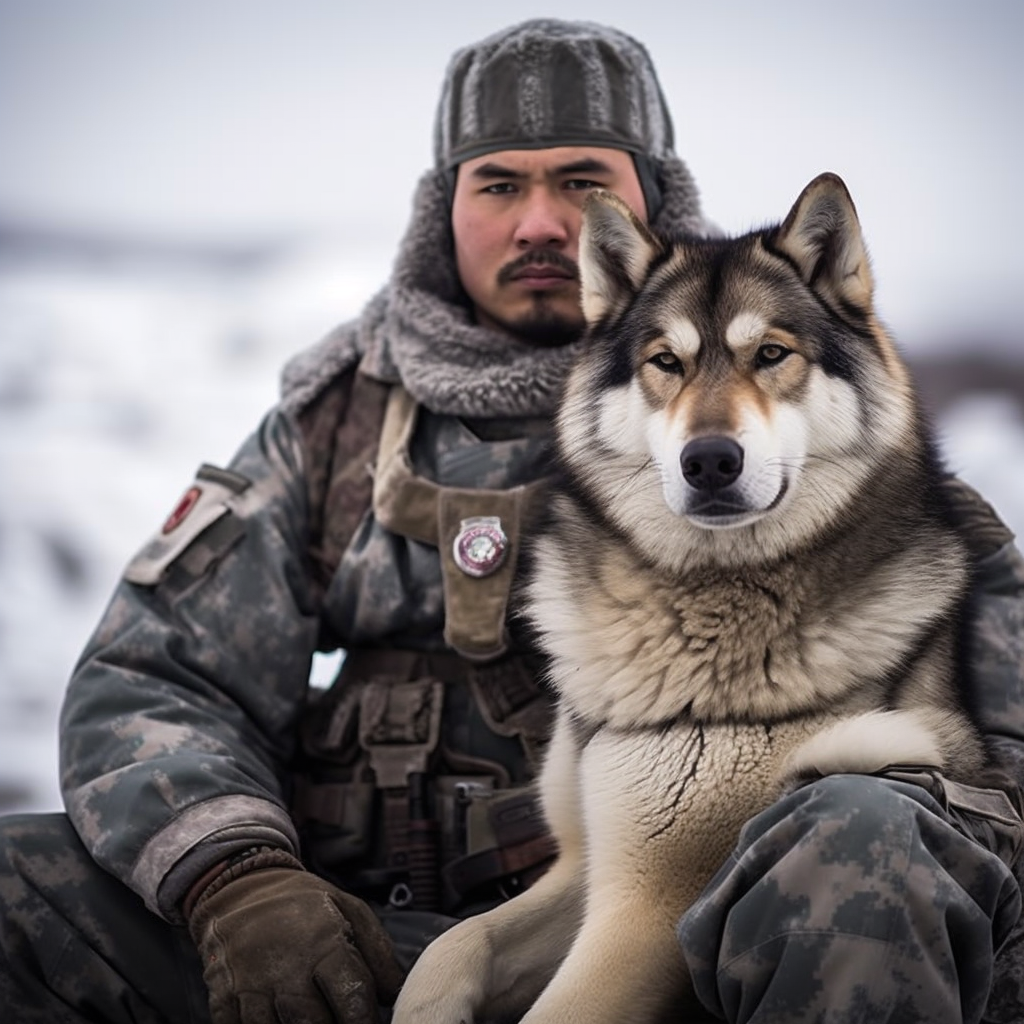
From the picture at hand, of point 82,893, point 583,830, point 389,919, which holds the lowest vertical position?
point 389,919

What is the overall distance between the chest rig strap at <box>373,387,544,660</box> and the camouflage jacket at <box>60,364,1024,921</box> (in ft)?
0.27

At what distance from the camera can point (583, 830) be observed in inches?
98.8

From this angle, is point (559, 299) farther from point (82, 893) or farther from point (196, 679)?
point (82, 893)

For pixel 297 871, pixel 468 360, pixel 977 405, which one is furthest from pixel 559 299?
pixel 977 405

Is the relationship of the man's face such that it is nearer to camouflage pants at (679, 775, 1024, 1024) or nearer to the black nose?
the black nose

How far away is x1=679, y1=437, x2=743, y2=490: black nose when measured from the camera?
7.15 feet

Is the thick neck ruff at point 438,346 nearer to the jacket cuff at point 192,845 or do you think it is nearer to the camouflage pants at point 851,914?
the jacket cuff at point 192,845

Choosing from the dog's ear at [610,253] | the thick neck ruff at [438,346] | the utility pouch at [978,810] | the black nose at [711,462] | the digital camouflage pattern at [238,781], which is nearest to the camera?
the digital camouflage pattern at [238,781]

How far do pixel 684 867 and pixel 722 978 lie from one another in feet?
0.90

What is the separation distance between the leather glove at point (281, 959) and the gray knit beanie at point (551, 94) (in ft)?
6.13

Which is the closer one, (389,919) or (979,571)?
(979,571)

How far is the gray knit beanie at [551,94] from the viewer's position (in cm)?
331

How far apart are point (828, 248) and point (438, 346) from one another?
1106 mm

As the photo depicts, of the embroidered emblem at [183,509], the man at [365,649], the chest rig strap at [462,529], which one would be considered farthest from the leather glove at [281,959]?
the embroidered emblem at [183,509]
